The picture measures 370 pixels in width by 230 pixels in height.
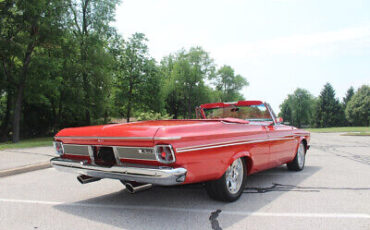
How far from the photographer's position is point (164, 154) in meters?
3.30

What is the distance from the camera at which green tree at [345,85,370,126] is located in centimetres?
7438

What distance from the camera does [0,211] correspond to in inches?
159

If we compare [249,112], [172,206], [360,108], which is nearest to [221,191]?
[172,206]

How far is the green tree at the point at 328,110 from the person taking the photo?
8138 centimetres

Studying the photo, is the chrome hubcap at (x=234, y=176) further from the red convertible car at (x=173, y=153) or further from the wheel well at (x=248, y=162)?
the wheel well at (x=248, y=162)

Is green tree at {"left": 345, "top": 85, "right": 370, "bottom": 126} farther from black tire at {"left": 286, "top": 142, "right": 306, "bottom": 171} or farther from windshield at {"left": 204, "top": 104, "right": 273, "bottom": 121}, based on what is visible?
windshield at {"left": 204, "top": 104, "right": 273, "bottom": 121}

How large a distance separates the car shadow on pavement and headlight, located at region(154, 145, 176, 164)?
0.71 m

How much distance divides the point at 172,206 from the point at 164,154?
1129mm

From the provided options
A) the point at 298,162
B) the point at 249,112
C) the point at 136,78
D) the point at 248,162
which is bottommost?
the point at 298,162

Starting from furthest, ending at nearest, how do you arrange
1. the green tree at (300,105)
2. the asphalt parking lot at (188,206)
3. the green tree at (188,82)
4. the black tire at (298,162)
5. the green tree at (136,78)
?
the green tree at (300,105)
the green tree at (188,82)
the green tree at (136,78)
the black tire at (298,162)
the asphalt parking lot at (188,206)

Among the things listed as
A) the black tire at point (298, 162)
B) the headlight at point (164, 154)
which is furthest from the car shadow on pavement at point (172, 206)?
the black tire at point (298, 162)

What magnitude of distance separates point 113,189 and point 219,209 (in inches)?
80.6

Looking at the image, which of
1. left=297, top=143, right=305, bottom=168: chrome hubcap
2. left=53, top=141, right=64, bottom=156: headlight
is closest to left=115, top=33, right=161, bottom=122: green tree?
left=297, top=143, right=305, bottom=168: chrome hubcap

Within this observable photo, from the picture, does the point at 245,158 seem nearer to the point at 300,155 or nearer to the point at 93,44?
the point at 300,155
